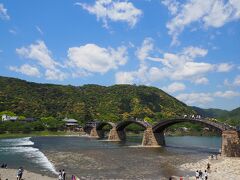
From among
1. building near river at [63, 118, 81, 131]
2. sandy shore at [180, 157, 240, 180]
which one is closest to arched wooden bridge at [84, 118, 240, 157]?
sandy shore at [180, 157, 240, 180]

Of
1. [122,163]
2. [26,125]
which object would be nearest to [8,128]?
[26,125]

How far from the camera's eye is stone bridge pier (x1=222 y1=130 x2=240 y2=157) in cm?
4816

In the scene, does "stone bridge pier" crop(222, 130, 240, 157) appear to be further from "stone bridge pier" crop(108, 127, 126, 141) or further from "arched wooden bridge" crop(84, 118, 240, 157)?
"stone bridge pier" crop(108, 127, 126, 141)

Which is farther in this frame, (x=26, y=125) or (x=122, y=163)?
(x=26, y=125)

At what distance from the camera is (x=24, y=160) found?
4641 cm

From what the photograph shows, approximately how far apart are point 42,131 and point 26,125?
276 inches

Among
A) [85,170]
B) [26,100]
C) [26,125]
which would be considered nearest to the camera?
[85,170]

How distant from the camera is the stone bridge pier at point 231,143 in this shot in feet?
158

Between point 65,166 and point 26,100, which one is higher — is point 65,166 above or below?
below

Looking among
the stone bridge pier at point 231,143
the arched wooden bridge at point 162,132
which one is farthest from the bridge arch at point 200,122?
the stone bridge pier at point 231,143

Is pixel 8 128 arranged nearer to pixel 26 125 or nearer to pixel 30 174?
pixel 26 125

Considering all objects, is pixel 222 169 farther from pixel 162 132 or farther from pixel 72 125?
pixel 72 125

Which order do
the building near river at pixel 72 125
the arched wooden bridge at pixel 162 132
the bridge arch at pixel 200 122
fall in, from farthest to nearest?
the building near river at pixel 72 125 < the bridge arch at pixel 200 122 < the arched wooden bridge at pixel 162 132

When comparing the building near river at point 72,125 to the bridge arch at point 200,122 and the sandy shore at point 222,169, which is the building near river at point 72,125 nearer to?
the bridge arch at point 200,122
